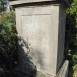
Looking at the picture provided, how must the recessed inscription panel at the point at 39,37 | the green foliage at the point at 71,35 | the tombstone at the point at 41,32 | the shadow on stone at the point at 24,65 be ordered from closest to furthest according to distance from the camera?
the tombstone at the point at 41,32 < the recessed inscription panel at the point at 39,37 < the shadow on stone at the point at 24,65 < the green foliage at the point at 71,35

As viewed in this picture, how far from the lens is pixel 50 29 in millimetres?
4969

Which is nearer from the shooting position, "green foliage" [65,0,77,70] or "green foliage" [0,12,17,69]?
"green foliage" [0,12,17,69]

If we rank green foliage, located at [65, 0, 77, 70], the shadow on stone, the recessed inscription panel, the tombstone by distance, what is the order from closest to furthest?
the tombstone → the recessed inscription panel → the shadow on stone → green foliage, located at [65, 0, 77, 70]

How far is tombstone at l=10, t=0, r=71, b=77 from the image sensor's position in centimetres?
492

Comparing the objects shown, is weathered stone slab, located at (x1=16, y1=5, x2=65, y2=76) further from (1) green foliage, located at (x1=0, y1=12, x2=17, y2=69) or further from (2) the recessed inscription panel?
(1) green foliage, located at (x1=0, y1=12, x2=17, y2=69)

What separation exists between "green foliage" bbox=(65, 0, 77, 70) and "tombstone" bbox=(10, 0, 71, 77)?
8.59 feet

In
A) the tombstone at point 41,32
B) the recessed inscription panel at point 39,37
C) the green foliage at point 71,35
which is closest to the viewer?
the tombstone at point 41,32

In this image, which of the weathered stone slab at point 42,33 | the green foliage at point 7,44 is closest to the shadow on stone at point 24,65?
the weathered stone slab at point 42,33

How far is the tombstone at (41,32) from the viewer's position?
4.92m

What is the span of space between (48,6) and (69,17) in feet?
12.1

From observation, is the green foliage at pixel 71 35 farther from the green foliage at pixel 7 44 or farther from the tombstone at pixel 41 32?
the green foliage at pixel 7 44

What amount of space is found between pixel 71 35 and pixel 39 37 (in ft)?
11.7

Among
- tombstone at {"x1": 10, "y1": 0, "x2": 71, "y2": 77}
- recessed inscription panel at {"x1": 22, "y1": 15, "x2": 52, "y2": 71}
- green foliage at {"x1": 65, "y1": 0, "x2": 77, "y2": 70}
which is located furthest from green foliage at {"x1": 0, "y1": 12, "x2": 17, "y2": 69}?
green foliage at {"x1": 65, "y1": 0, "x2": 77, "y2": 70}

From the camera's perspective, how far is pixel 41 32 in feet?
16.8
